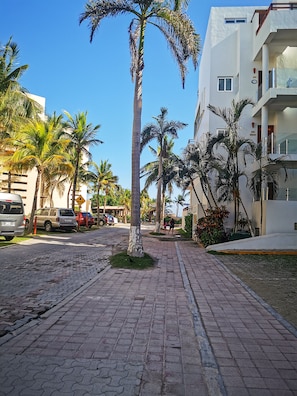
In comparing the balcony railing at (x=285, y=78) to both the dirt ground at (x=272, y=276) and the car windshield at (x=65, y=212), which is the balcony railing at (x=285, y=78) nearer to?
the dirt ground at (x=272, y=276)

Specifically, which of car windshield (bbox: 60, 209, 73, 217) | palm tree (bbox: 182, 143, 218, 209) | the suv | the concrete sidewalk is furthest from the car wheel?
the concrete sidewalk

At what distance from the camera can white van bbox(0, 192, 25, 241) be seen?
50.2 feet

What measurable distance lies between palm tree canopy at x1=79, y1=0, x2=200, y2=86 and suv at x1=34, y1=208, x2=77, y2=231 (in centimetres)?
1418

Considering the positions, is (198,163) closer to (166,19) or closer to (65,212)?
(166,19)

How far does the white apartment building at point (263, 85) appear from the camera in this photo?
16031 mm

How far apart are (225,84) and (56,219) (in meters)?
14.9

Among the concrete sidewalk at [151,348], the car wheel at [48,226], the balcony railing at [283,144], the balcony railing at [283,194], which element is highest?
the balcony railing at [283,144]

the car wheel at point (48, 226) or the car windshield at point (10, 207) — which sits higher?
the car windshield at point (10, 207)

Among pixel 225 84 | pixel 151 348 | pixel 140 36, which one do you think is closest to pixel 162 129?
pixel 225 84

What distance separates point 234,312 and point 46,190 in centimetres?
3326

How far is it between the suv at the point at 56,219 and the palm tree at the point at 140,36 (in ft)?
42.5

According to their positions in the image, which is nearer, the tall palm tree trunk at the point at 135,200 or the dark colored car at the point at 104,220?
the tall palm tree trunk at the point at 135,200

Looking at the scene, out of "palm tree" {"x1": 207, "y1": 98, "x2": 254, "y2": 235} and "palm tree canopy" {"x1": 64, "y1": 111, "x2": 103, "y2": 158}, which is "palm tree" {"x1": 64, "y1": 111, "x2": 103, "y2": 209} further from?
"palm tree" {"x1": 207, "y1": 98, "x2": 254, "y2": 235}

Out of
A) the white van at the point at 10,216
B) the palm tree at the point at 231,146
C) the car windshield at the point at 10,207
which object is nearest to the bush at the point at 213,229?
the palm tree at the point at 231,146
